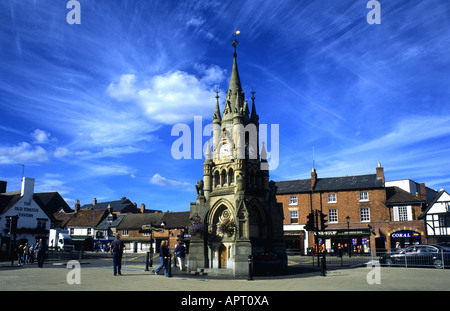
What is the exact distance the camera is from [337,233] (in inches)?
1813

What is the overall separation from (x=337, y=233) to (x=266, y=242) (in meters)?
27.2

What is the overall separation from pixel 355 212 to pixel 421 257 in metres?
24.1

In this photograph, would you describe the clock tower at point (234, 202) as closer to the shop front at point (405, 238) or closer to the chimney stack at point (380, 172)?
the shop front at point (405, 238)

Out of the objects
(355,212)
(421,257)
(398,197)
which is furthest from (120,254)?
(398,197)

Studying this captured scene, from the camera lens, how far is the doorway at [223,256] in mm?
21125

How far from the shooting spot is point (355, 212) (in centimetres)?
4612

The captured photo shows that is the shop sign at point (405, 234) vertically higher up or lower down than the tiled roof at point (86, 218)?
lower down

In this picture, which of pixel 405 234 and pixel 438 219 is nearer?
pixel 438 219

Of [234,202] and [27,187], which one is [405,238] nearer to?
[234,202]

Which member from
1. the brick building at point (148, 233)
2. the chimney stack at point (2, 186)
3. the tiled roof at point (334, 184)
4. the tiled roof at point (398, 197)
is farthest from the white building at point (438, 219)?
the chimney stack at point (2, 186)

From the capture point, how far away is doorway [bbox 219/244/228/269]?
21125 millimetres

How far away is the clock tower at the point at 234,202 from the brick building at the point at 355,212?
2095 centimetres

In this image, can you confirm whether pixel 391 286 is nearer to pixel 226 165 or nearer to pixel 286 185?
pixel 226 165
